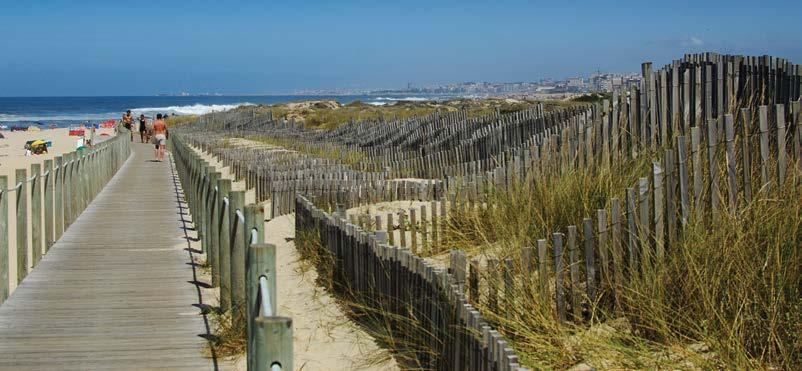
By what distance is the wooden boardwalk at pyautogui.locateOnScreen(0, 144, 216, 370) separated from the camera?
247 inches

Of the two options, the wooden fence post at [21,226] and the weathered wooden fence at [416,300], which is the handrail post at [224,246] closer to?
the weathered wooden fence at [416,300]

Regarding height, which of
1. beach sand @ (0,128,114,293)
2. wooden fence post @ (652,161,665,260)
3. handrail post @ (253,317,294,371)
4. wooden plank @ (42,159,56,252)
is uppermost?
wooden fence post @ (652,161,665,260)

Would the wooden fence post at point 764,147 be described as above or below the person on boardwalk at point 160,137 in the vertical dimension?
above

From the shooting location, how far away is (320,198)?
1235 centimetres

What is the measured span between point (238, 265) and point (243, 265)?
0.17ft

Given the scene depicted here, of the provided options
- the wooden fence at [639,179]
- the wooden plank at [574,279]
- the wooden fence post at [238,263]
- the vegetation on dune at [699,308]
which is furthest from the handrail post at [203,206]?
the wooden plank at [574,279]

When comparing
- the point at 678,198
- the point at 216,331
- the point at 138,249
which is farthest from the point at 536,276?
the point at 138,249

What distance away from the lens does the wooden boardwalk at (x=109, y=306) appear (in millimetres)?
6266

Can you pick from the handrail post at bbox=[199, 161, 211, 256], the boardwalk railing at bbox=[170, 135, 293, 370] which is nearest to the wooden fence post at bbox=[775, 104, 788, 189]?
the boardwalk railing at bbox=[170, 135, 293, 370]

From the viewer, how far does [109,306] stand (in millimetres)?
7684

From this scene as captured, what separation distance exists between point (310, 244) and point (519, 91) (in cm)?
9499

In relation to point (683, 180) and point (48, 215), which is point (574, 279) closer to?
point (683, 180)

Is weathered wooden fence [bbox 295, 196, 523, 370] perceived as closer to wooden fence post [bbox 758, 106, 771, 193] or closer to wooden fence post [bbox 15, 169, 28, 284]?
wooden fence post [bbox 758, 106, 771, 193]

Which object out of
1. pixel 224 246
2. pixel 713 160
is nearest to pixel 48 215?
pixel 224 246
